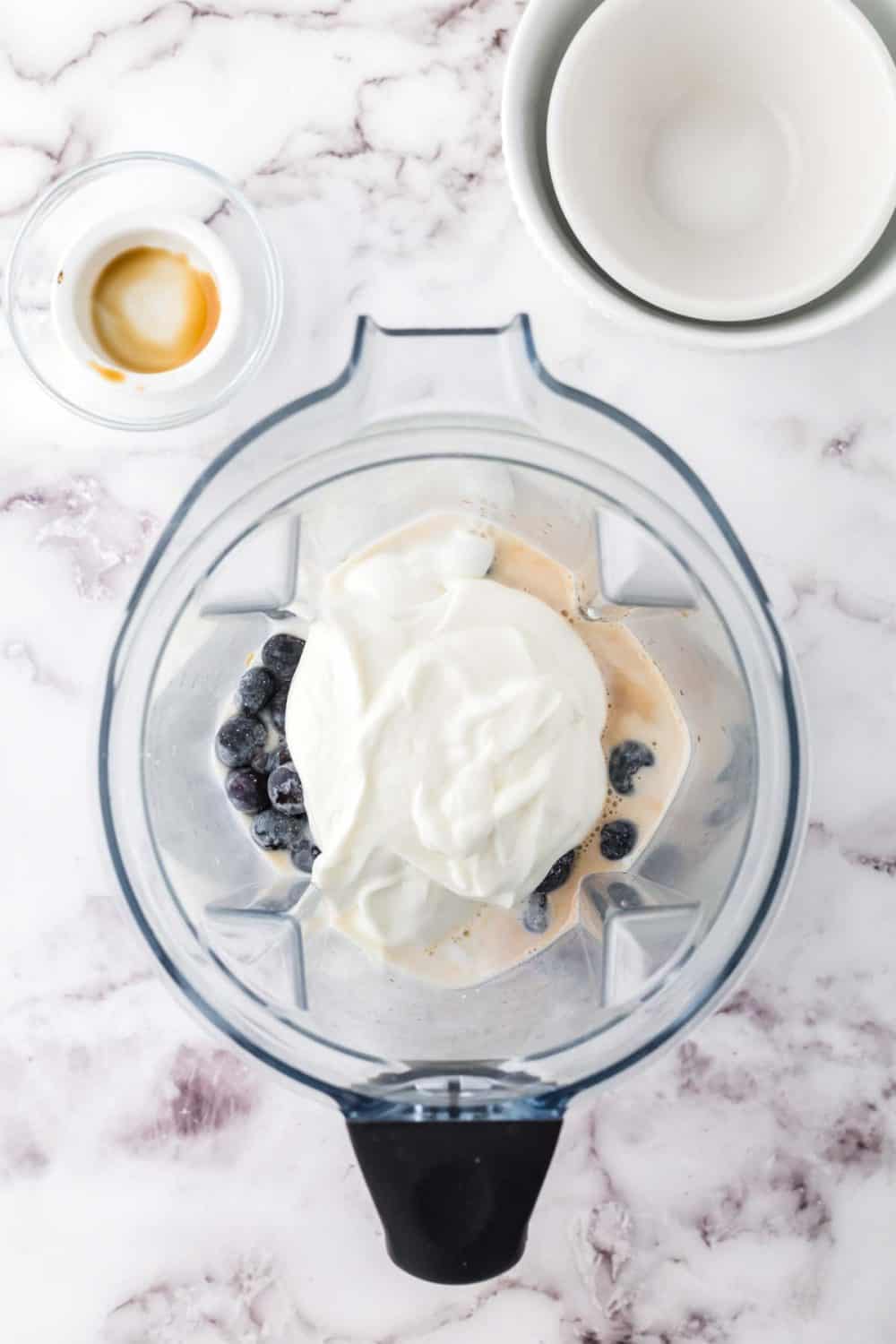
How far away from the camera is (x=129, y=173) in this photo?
38.3 inches

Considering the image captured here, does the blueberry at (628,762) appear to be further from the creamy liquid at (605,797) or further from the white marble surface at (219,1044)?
the white marble surface at (219,1044)

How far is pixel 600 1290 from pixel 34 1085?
1.49 feet

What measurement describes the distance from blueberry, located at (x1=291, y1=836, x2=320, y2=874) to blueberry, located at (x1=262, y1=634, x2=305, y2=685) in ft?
0.36

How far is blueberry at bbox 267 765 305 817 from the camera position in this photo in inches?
33.1

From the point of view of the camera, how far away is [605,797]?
0.83 meters

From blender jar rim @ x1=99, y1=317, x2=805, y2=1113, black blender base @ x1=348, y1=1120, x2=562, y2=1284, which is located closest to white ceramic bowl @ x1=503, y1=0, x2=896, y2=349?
blender jar rim @ x1=99, y1=317, x2=805, y2=1113

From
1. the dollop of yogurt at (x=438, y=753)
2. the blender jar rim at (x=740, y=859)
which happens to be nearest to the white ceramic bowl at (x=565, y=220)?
the blender jar rim at (x=740, y=859)

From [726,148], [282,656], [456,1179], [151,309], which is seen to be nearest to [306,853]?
[282,656]

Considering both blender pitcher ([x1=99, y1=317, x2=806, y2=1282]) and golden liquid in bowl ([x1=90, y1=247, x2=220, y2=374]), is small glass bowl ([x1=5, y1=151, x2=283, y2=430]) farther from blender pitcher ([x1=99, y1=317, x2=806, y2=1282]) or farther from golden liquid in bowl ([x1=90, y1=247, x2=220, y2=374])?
blender pitcher ([x1=99, y1=317, x2=806, y2=1282])

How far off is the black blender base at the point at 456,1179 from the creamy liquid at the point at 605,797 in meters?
0.15

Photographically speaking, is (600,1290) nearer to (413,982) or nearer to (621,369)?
(413,982)

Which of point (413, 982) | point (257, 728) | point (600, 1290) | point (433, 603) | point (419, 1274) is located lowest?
point (600, 1290)

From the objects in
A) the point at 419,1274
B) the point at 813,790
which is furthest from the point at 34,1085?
the point at 813,790

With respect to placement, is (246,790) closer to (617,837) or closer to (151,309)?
(617,837)
